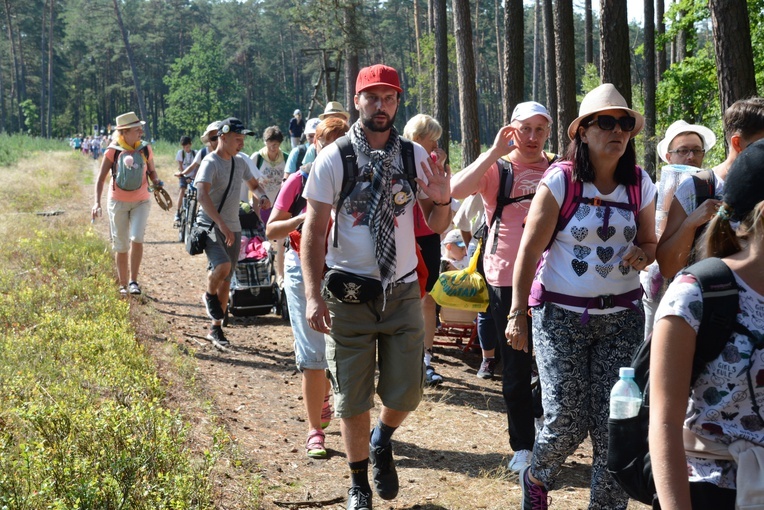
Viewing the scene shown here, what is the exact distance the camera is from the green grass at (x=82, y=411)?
13.6ft

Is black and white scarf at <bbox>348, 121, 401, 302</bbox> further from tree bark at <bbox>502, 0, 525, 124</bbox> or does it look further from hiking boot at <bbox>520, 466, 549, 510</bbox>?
tree bark at <bbox>502, 0, 525, 124</bbox>

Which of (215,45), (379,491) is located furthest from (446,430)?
(215,45)

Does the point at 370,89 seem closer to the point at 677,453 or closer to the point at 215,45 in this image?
the point at 677,453

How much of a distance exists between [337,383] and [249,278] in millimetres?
5934

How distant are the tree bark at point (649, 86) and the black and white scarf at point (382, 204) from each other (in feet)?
65.7

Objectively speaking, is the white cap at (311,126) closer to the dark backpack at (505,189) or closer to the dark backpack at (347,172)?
the dark backpack at (505,189)

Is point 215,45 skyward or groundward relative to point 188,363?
skyward

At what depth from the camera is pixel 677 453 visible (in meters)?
2.30

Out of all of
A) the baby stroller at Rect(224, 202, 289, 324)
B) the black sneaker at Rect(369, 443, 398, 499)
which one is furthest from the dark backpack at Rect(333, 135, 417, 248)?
the baby stroller at Rect(224, 202, 289, 324)

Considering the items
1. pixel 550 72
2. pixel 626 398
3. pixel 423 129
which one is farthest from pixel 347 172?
pixel 550 72

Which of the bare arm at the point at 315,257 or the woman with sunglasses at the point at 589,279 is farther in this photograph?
the bare arm at the point at 315,257

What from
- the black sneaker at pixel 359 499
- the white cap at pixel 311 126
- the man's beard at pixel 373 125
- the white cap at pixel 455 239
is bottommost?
the black sneaker at pixel 359 499

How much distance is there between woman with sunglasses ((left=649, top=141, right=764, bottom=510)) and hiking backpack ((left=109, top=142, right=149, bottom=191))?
364 inches

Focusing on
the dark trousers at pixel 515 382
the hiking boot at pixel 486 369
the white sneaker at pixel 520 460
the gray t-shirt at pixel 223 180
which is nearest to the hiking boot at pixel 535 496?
the dark trousers at pixel 515 382
